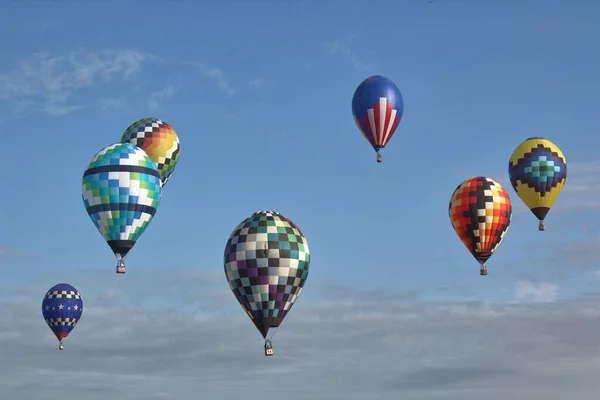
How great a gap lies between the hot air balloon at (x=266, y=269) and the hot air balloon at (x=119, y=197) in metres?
5.36

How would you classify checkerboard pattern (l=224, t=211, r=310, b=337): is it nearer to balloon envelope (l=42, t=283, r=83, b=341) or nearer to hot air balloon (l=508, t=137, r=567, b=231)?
hot air balloon (l=508, t=137, r=567, b=231)

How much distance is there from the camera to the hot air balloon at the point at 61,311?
64125 mm

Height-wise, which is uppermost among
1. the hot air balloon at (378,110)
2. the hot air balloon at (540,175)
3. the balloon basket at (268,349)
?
the hot air balloon at (378,110)

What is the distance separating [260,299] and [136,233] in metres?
7.69

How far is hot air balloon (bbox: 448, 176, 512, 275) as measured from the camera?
52.9m

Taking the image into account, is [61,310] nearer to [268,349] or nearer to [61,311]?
[61,311]

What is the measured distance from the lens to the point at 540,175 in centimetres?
5644

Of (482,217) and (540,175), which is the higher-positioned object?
(540,175)

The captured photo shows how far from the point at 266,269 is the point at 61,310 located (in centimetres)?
2529

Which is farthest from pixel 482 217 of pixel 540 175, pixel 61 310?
pixel 61 310

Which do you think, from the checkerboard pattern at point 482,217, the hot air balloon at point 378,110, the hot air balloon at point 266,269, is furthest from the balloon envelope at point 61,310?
the checkerboard pattern at point 482,217

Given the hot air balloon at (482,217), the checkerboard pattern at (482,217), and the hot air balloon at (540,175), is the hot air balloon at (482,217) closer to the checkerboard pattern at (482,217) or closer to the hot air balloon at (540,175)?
the checkerboard pattern at (482,217)

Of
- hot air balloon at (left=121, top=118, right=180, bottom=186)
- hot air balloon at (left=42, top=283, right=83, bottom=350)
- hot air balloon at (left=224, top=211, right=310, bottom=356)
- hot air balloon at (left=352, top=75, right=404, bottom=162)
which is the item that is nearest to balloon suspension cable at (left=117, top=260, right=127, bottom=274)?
hot air balloon at (left=224, top=211, right=310, bottom=356)

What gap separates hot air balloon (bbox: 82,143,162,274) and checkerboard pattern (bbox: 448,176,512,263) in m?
17.6
